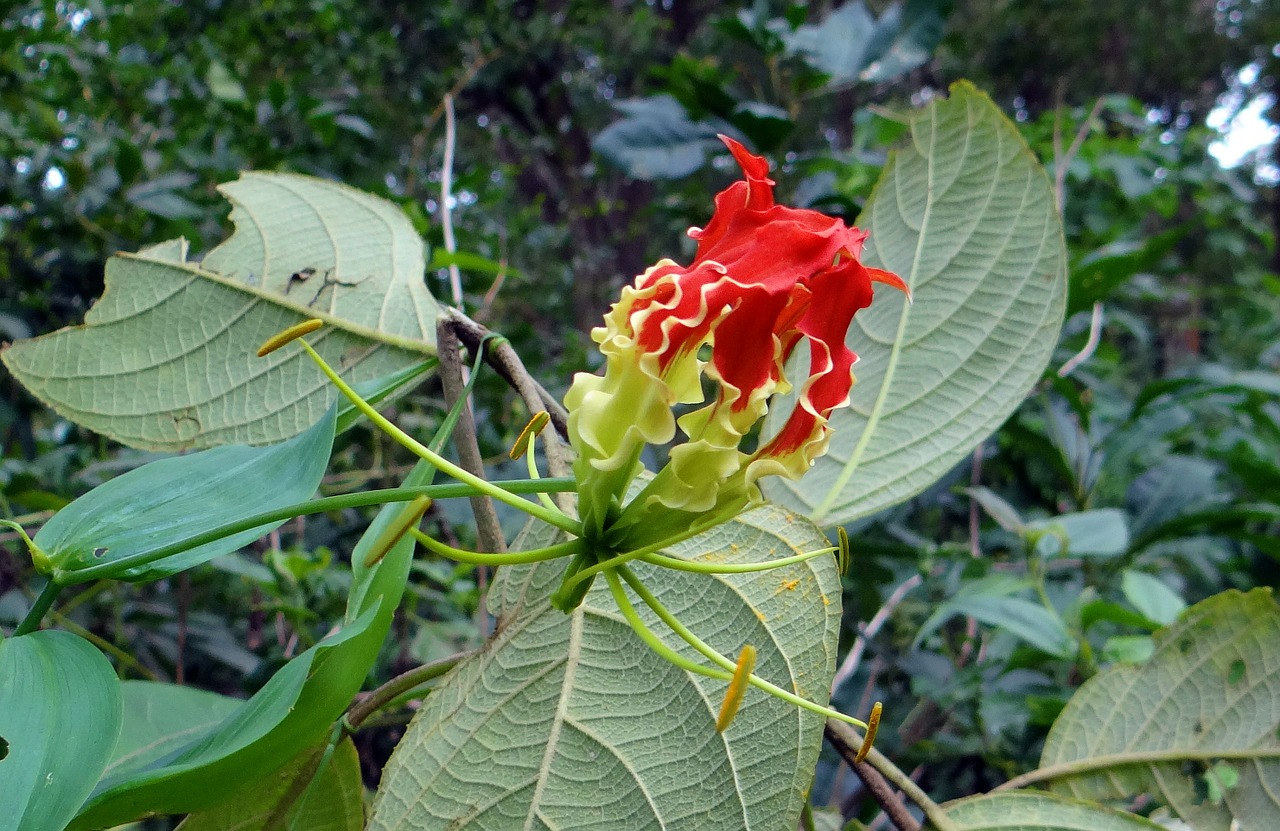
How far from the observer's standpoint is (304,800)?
0.46m

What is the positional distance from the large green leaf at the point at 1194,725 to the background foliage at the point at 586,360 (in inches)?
1.3

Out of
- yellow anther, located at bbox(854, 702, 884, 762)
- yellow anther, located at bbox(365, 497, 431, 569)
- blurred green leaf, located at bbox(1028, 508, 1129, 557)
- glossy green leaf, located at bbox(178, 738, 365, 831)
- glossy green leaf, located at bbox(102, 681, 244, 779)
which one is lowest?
blurred green leaf, located at bbox(1028, 508, 1129, 557)

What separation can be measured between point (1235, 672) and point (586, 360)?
4.39ft

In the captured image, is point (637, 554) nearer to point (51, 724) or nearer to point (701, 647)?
point (701, 647)

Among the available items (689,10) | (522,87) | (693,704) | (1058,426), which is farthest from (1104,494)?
(689,10)

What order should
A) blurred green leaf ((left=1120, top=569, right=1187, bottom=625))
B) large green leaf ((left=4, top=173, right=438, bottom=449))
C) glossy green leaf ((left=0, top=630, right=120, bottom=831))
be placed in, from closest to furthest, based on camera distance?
glossy green leaf ((left=0, top=630, right=120, bottom=831)) → large green leaf ((left=4, top=173, right=438, bottom=449)) → blurred green leaf ((left=1120, top=569, right=1187, bottom=625))

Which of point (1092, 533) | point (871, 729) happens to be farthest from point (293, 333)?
point (1092, 533)

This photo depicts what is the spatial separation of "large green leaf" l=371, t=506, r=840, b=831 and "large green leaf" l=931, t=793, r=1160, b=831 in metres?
0.14

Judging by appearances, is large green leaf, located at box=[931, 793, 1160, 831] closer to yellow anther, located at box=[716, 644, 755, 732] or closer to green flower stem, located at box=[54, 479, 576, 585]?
yellow anther, located at box=[716, 644, 755, 732]

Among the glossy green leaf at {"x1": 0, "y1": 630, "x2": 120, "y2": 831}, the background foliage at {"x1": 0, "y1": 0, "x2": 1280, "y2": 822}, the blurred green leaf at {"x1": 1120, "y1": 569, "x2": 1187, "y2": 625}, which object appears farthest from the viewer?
the background foliage at {"x1": 0, "y1": 0, "x2": 1280, "y2": 822}

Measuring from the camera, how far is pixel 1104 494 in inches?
60.8

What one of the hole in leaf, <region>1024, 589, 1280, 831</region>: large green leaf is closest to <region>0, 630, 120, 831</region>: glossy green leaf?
<region>1024, 589, 1280, 831</region>: large green leaf

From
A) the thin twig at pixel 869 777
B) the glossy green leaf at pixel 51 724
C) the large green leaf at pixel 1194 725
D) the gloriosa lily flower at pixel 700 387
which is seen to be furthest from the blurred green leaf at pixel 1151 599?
the glossy green leaf at pixel 51 724

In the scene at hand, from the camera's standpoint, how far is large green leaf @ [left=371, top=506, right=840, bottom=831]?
42 cm
